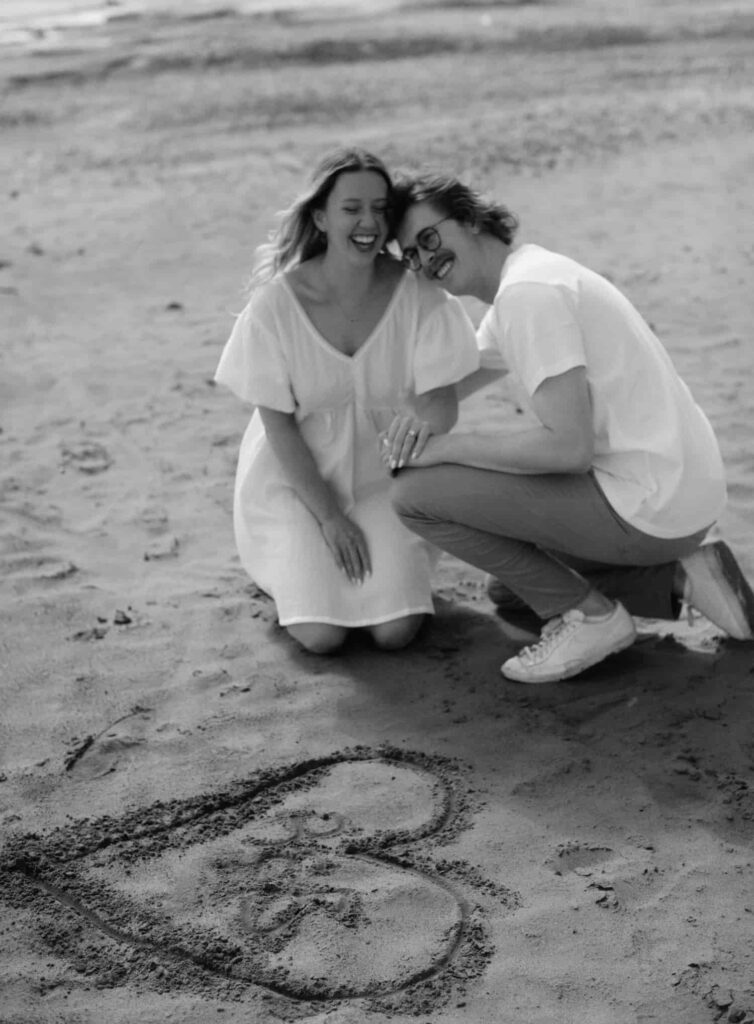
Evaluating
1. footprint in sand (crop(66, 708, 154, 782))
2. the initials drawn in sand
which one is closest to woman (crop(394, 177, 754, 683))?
the initials drawn in sand

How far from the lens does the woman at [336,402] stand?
390cm

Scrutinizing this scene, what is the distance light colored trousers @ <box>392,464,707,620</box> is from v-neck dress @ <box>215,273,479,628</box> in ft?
0.87

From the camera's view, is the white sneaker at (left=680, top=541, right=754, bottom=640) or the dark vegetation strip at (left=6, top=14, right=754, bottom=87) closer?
the white sneaker at (left=680, top=541, right=754, bottom=640)

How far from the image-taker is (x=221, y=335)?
6.59 m

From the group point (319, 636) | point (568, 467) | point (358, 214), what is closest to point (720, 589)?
point (568, 467)

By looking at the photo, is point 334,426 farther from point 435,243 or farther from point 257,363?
point 435,243

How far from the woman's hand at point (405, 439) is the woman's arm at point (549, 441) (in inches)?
3.9

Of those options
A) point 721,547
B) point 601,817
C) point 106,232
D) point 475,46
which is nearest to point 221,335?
point 106,232

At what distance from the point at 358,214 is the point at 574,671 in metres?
1.41

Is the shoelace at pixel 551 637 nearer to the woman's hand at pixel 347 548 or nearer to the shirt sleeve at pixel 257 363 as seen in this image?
the woman's hand at pixel 347 548

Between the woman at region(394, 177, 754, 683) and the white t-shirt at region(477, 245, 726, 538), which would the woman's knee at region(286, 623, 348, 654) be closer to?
the woman at region(394, 177, 754, 683)

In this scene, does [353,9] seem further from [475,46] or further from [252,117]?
[252,117]

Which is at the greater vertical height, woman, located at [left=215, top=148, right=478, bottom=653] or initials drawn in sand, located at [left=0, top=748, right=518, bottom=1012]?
woman, located at [left=215, top=148, right=478, bottom=653]

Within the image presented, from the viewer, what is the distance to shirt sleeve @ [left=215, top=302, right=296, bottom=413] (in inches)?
153
